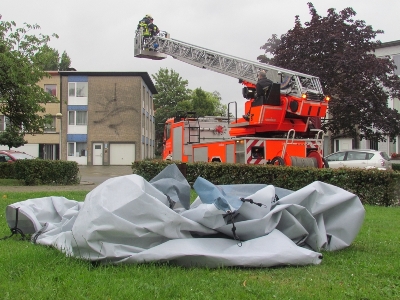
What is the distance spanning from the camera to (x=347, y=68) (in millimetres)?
24984

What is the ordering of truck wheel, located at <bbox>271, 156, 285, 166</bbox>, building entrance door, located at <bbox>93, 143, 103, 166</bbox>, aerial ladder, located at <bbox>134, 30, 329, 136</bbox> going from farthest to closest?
building entrance door, located at <bbox>93, 143, 103, 166</bbox>, aerial ladder, located at <bbox>134, 30, 329, 136</bbox>, truck wheel, located at <bbox>271, 156, 285, 166</bbox>

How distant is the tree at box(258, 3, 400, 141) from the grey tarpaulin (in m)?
20.6

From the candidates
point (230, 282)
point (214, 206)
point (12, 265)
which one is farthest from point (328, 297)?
point (12, 265)

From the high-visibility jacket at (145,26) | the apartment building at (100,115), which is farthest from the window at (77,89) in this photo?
the high-visibility jacket at (145,26)

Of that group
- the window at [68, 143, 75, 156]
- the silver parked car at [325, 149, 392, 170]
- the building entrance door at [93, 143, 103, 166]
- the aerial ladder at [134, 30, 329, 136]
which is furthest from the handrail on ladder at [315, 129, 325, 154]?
the window at [68, 143, 75, 156]

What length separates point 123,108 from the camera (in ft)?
153

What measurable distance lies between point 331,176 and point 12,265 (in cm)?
817

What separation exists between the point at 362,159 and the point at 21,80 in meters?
→ 14.5

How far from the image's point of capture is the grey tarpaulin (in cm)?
409

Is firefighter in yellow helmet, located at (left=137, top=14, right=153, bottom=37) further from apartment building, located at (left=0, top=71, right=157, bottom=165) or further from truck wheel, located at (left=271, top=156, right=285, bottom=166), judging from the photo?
apartment building, located at (left=0, top=71, right=157, bottom=165)

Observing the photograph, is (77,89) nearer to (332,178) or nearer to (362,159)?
(362,159)

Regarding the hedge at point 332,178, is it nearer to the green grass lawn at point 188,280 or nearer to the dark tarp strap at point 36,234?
the green grass lawn at point 188,280

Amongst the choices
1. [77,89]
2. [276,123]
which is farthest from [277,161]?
[77,89]

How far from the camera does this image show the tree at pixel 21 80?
17812mm
